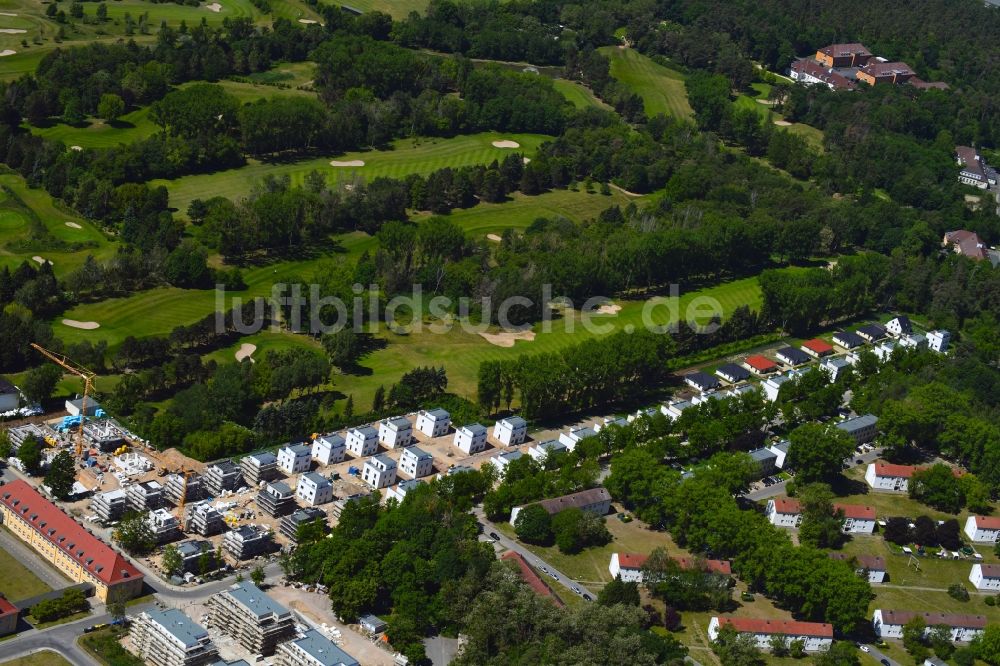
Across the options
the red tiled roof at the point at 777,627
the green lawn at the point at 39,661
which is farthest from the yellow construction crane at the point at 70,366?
the red tiled roof at the point at 777,627

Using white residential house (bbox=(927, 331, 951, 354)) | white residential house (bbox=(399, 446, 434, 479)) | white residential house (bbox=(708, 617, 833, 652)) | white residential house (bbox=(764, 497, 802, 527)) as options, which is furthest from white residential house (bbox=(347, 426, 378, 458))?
white residential house (bbox=(927, 331, 951, 354))

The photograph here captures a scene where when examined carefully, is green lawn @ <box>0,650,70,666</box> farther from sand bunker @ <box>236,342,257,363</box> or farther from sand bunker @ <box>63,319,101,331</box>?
sand bunker @ <box>63,319,101,331</box>

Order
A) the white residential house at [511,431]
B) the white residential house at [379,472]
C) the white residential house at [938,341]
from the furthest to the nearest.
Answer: the white residential house at [938,341]
the white residential house at [511,431]
the white residential house at [379,472]

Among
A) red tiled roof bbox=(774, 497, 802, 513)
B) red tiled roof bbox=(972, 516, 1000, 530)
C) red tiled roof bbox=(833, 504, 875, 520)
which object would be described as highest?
red tiled roof bbox=(774, 497, 802, 513)

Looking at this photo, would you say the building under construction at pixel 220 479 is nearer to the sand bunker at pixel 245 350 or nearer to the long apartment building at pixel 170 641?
the long apartment building at pixel 170 641

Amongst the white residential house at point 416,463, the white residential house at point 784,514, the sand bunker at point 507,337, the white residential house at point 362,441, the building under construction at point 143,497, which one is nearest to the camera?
the building under construction at point 143,497
